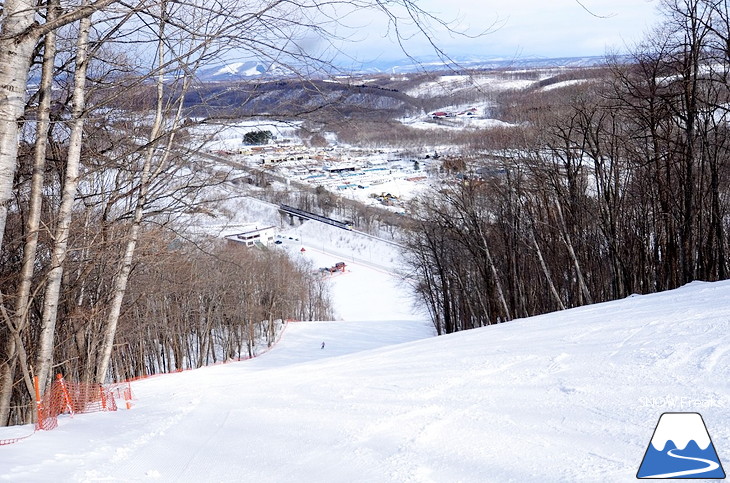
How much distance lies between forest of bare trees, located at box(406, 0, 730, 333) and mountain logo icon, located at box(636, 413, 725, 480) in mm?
9871

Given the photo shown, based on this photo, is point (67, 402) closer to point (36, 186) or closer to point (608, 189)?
point (36, 186)

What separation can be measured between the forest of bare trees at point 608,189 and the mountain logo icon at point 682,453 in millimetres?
9871

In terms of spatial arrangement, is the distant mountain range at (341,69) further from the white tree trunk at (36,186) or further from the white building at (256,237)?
the white building at (256,237)

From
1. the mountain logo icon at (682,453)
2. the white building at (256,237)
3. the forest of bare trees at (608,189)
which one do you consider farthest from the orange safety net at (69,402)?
the white building at (256,237)

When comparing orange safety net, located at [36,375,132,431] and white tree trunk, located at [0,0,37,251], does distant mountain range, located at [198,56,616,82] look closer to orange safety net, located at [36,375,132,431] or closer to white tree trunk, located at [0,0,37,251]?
white tree trunk, located at [0,0,37,251]

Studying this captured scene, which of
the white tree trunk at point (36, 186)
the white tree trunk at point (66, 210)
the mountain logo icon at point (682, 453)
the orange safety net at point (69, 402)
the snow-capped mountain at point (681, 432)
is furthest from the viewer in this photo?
the orange safety net at point (69, 402)

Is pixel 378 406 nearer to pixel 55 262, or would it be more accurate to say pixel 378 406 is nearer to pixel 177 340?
pixel 55 262

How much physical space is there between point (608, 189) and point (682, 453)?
1273 centimetres

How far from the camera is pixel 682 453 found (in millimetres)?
2729

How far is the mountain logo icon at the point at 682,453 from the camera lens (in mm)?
2584

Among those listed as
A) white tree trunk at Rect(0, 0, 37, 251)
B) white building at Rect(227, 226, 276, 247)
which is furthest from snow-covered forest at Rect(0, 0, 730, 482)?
white building at Rect(227, 226, 276, 247)

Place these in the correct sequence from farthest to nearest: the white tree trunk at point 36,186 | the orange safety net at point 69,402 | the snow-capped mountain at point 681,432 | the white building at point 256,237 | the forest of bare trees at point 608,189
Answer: the white building at point 256,237, the forest of bare trees at point 608,189, the orange safety net at point 69,402, the white tree trunk at point 36,186, the snow-capped mountain at point 681,432

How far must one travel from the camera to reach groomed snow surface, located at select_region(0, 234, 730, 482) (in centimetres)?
321

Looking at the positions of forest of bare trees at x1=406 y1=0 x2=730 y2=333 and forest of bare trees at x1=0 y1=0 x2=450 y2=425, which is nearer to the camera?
forest of bare trees at x1=0 y1=0 x2=450 y2=425
